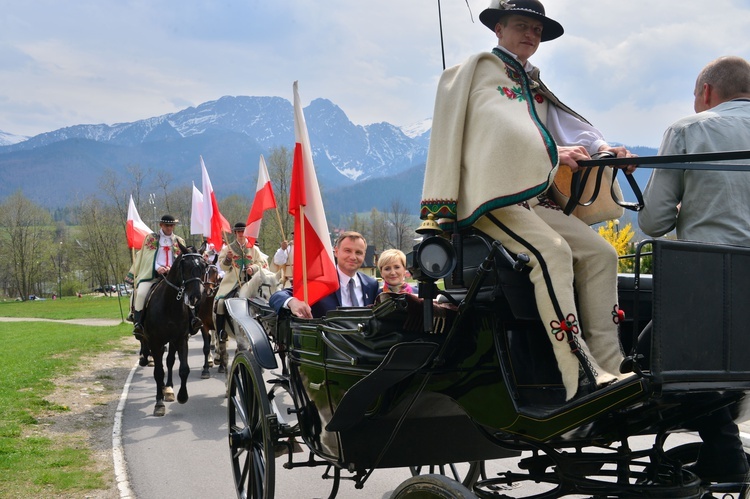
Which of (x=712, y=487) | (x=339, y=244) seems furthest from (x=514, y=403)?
(x=339, y=244)

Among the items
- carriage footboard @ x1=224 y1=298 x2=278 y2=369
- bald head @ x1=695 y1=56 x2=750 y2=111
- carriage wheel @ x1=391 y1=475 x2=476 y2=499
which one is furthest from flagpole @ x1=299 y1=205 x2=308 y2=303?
bald head @ x1=695 y1=56 x2=750 y2=111

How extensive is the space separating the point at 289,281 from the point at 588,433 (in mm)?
10473

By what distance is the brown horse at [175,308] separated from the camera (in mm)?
10109

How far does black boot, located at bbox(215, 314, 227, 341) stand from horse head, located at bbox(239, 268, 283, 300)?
2.77 ft

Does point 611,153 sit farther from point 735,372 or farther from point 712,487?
point 712,487

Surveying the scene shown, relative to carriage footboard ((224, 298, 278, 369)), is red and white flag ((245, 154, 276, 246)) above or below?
above

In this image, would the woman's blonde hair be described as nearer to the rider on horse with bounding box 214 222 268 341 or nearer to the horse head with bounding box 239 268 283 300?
the horse head with bounding box 239 268 283 300

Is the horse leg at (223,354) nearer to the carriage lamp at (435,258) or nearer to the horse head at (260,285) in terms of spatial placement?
the horse head at (260,285)

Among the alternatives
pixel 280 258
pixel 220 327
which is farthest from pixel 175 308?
pixel 280 258

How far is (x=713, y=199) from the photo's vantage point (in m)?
3.04

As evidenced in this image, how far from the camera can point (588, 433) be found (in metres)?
2.84

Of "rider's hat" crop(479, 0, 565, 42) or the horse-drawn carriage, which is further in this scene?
"rider's hat" crop(479, 0, 565, 42)

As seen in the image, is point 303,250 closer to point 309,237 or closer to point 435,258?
point 309,237

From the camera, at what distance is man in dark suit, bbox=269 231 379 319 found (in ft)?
15.8
